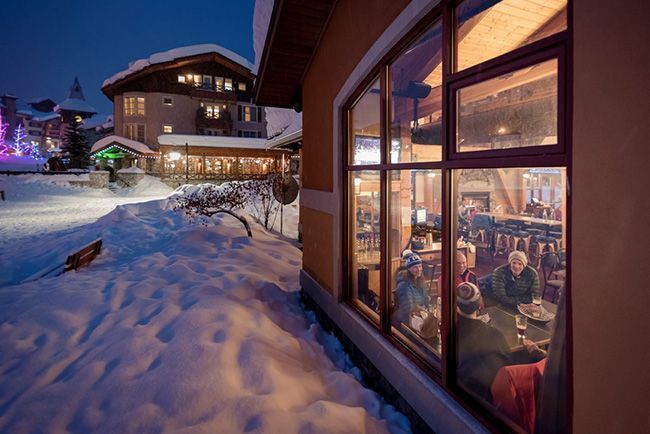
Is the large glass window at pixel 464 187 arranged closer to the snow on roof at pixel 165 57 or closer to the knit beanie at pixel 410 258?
the knit beanie at pixel 410 258

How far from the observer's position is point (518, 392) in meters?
2.58

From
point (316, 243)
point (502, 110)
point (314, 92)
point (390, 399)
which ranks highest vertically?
point (314, 92)

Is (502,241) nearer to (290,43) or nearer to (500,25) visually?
(290,43)

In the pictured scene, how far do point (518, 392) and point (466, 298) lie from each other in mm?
813

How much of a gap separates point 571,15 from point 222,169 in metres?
35.6

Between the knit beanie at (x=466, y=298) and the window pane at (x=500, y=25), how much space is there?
1.70 meters

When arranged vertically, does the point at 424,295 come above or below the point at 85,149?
below

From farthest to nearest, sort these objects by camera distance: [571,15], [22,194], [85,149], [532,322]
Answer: [85,149] → [22,194] → [532,322] → [571,15]

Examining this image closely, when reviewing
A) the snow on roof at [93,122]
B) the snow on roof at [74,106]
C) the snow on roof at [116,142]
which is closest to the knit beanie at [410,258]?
the snow on roof at [116,142]

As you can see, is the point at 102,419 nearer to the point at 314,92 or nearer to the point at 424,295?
the point at 424,295

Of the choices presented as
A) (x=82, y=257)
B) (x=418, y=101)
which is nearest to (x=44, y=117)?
(x=82, y=257)

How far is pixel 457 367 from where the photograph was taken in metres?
2.86

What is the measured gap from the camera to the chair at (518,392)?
2451 millimetres

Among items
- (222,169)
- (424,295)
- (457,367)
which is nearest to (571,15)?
(457,367)
